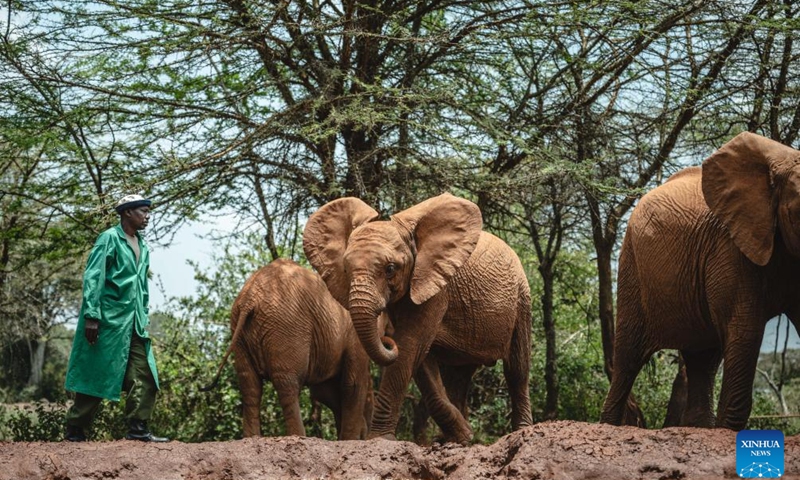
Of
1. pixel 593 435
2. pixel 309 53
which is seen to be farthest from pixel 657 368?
pixel 593 435

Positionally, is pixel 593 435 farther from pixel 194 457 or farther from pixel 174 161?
pixel 174 161

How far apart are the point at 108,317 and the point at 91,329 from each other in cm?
19

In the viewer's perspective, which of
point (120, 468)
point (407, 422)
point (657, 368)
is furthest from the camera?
point (657, 368)

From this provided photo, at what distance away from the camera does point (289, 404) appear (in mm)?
9836

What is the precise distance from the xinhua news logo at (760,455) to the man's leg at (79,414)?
186 inches

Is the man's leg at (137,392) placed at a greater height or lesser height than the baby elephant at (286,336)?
lesser

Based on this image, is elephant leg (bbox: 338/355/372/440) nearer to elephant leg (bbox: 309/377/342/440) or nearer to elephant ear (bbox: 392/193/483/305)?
elephant leg (bbox: 309/377/342/440)

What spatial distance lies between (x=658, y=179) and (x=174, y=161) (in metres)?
6.26

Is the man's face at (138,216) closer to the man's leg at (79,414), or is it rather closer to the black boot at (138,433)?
the man's leg at (79,414)

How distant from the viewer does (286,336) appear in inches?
388

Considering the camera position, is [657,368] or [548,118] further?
[657,368]

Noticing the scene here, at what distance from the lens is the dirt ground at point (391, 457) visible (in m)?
6.19

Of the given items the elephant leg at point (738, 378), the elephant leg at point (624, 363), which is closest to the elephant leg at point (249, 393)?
the elephant leg at point (624, 363)

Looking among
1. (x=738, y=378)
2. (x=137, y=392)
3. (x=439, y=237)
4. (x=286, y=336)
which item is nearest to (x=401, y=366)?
(x=439, y=237)
